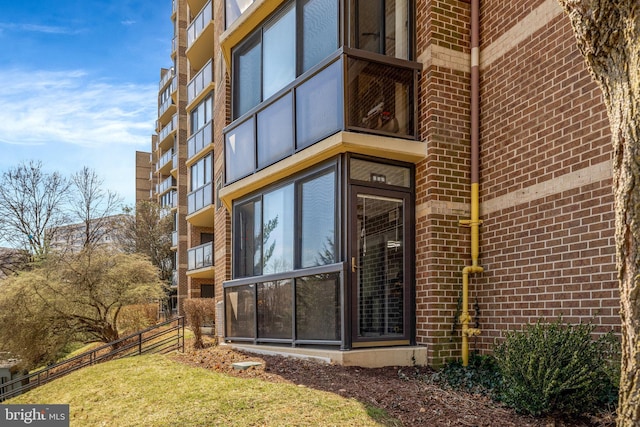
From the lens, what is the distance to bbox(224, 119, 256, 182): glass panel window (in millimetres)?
9781

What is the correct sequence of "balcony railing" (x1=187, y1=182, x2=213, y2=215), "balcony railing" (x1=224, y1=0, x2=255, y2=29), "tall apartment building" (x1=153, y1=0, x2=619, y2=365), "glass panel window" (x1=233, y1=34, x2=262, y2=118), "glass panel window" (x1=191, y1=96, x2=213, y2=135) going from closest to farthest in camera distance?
1. "tall apartment building" (x1=153, y1=0, x2=619, y2=365)
2. "glass panel window" (x1=233, y1=34, x2=262, y2=118)
3. "balcony railing" (x1=224, y1=0, x2=255, y2=29)
4. "balcony railing" (x1=187, y1=182, x2=213, y2=215)
5. "glass panel window" (x1=191, y1=96, x2=213, y2=135)

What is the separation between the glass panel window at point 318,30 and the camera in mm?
7934

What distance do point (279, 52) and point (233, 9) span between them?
2.27m

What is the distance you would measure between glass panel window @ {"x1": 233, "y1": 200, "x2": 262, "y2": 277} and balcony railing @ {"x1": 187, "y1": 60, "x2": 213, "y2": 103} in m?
14.3

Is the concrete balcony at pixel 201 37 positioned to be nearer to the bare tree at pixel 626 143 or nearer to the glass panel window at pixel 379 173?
the glass panel window at pixel 379 173

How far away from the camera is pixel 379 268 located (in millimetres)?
7512

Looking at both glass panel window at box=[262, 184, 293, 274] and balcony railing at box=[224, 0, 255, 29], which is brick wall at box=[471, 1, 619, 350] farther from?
balcony railing at box=[224, 0, 255, 29]

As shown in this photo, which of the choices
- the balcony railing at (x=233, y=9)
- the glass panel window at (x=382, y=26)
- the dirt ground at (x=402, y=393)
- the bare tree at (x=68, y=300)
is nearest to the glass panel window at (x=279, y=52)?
the balcony railing at (x=233, y=9)

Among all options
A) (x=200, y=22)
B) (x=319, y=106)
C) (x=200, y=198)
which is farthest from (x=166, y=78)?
(x=319, y=106)

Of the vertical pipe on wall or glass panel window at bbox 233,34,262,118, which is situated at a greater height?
glass panel window at bbox 233,34,262,118

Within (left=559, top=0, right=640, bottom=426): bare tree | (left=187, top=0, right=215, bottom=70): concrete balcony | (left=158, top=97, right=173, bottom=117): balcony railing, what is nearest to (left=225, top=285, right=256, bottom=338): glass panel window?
(left=559, top=0, right=640, bottom=426): bare tree

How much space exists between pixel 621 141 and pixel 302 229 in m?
5.74

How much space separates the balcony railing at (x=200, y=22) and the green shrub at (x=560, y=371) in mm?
20834

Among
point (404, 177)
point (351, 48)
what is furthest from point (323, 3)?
point (404, 177)
